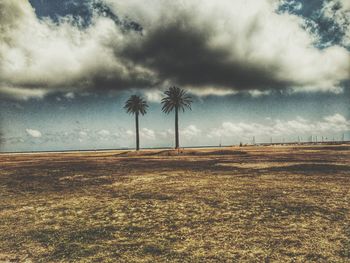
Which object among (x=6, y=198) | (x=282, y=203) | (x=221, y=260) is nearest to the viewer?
(x=221, y=260)

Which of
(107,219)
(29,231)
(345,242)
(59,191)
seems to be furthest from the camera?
(59,191)

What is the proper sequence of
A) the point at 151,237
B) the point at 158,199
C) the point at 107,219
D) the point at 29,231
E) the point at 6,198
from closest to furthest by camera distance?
the point at 151,237 < the point at 29,231 < the point at 107,219 < the point at 158,199 < the point at 6,198

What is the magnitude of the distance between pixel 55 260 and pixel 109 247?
40.1 inches

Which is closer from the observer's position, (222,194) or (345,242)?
(345,242)

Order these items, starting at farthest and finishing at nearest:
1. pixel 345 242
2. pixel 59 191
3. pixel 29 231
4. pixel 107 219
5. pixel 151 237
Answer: pixel 59 191, pixel 107 219, pixel 29 231, pixel 151 237, pixel 345 242

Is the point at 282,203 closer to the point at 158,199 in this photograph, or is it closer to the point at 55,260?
the point at 158,199

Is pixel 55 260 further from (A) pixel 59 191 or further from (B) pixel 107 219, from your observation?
(A) pixel 59 191

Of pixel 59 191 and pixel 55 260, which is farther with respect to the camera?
pixel 59 191

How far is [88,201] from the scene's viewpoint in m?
10.8

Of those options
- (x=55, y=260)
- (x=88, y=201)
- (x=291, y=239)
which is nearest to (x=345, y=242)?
(x=291, y=239)

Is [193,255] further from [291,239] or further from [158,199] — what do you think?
[158,199]

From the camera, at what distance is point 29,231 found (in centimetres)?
732

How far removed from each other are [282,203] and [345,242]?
3.57 m

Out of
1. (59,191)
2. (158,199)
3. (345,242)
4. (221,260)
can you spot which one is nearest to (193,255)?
(221,260)
